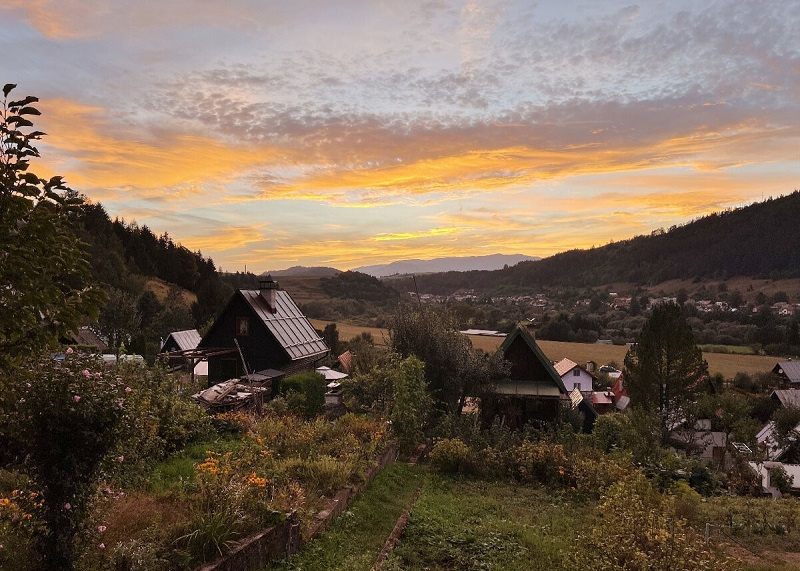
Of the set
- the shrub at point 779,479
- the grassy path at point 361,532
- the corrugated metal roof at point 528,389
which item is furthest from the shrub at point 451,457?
the shrub at point 779,479

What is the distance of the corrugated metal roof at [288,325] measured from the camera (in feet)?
81.8

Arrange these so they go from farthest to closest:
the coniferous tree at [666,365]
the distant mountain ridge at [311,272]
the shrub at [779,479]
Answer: the distant mountain ridge at [311,272]
the coniferous tree at [666,365]
the shrub at [779,479]

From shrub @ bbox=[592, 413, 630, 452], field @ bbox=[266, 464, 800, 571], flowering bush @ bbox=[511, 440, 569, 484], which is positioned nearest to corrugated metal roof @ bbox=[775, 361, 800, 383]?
shrub @ bbox=[592, 413, 630, 452]

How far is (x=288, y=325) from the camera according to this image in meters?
26.8

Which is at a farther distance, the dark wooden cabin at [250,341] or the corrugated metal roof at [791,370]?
the corrugated metal roof at [791,370]

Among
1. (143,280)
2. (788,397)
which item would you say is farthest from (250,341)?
(788,397)

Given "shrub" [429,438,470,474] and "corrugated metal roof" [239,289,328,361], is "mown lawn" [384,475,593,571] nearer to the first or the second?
"shrub" [429,438,470,474]

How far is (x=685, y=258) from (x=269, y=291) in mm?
124714

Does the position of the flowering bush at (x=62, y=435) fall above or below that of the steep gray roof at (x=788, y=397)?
above

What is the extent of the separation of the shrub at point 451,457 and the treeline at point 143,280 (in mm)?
25233

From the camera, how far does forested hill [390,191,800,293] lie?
11381 cm

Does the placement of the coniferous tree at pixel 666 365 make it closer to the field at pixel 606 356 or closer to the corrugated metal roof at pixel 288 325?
the corrugated metal roof at pixel 288 325

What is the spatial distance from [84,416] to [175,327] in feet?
158

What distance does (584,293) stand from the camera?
414ft
